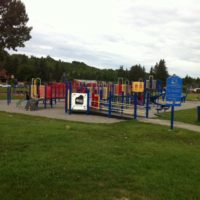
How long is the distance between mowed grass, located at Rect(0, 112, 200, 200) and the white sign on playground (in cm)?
1051

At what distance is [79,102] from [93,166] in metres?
14.8

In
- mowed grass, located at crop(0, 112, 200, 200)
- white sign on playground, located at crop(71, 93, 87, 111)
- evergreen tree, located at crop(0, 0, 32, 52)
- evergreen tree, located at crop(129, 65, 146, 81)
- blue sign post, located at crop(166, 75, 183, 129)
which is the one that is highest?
evergreen tree, located at crop(0, 0, 32, 52)

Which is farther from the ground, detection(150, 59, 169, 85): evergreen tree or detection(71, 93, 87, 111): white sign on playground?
detection(150, 59, 169, 85): evergreen tree

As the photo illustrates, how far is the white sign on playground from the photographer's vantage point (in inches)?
844

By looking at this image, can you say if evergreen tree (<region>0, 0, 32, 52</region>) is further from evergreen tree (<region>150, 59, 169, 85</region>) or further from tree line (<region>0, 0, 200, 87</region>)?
evergreen tree (<region>150, 59, 169, 85</region>)

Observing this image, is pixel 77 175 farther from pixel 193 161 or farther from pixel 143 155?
pixel 193 161

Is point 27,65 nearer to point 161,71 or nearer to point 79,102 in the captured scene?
point 161,71

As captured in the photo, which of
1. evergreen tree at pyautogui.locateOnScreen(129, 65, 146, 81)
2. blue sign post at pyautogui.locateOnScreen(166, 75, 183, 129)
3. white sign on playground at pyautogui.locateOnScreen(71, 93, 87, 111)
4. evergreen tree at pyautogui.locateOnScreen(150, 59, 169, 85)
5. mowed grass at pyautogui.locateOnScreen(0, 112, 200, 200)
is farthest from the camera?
evergreen tree at pyautogui.locateOnScreen(129, 65, 146, 81)

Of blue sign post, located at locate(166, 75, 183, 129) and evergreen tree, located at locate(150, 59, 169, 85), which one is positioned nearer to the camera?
blue sign post, located at locate(166, 75, 183, 129)

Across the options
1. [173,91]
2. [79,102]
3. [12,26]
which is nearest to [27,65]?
[12,26]

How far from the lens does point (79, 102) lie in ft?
70.7

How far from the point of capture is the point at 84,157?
296 inches

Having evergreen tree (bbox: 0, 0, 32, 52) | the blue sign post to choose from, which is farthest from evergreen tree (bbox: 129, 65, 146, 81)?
the blue sign post

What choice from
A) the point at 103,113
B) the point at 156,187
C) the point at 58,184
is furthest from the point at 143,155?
the point at 103,113
